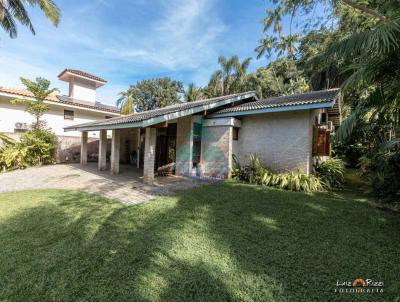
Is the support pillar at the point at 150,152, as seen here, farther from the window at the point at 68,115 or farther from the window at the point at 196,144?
the window at the point at 68,115

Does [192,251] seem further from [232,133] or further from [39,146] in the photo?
[39,146]

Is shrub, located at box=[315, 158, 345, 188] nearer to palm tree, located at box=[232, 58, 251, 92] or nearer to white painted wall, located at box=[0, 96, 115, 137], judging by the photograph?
palm tree, located at box=[232, 58, 251, 92]

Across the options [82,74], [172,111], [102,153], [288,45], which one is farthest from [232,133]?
[288,45]

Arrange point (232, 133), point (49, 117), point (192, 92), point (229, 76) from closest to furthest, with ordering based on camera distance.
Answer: point (232, 133) → point (49, 117) → point (192, 92) → point (229, 76)

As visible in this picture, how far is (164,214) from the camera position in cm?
532

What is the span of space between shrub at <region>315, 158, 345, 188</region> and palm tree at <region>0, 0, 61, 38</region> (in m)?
17.3

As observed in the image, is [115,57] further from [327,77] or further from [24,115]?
[327,77]

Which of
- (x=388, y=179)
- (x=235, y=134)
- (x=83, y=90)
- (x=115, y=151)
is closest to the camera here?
(x=388, y=179)

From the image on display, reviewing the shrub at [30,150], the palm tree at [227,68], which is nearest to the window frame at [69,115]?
the shrub at [30,150]

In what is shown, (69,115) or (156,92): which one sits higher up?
(156,92)

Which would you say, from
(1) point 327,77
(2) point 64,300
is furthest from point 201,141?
(1) point 327,77

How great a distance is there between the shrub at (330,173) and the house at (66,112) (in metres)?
17.5

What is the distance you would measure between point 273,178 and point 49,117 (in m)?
18.0

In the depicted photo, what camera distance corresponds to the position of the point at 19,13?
12.4 meters
